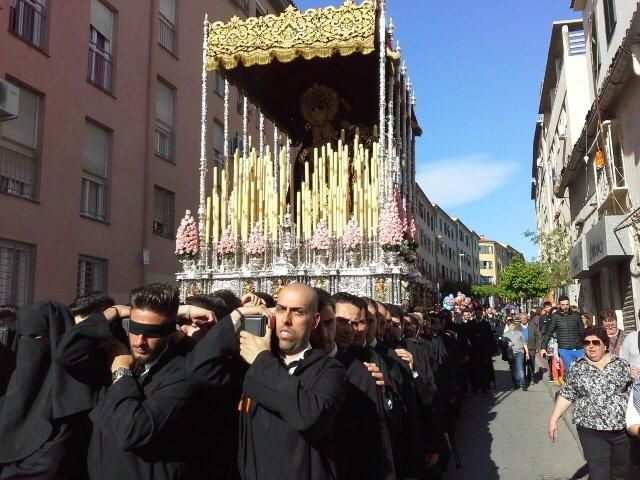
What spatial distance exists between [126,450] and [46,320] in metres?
1.07

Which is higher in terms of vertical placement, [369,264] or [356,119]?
[356,119]

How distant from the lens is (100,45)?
44.9ft

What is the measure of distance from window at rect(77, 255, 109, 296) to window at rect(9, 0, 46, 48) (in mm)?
4438

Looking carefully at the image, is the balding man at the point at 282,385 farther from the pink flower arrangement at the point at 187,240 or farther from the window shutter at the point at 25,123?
the window shutter at the point at 25,123

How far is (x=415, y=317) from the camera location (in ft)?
21.8

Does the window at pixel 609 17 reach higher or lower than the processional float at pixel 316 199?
higher

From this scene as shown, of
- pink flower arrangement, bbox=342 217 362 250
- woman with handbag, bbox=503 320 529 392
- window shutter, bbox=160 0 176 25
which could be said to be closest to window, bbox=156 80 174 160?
window shutter, bbox=160 0 176 25

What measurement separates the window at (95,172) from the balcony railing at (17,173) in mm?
1468

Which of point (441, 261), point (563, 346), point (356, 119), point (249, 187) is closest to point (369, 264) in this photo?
point (249, 187)

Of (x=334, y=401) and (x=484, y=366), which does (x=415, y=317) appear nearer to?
→ (x=334, y=401)

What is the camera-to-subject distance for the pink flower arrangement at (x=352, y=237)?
984 centimetres

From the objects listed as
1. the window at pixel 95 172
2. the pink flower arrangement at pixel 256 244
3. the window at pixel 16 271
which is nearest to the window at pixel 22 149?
the window at pixel 16 271

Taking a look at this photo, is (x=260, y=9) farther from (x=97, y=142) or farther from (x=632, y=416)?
(x=632, y=416)

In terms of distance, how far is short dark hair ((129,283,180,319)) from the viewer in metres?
2.63
